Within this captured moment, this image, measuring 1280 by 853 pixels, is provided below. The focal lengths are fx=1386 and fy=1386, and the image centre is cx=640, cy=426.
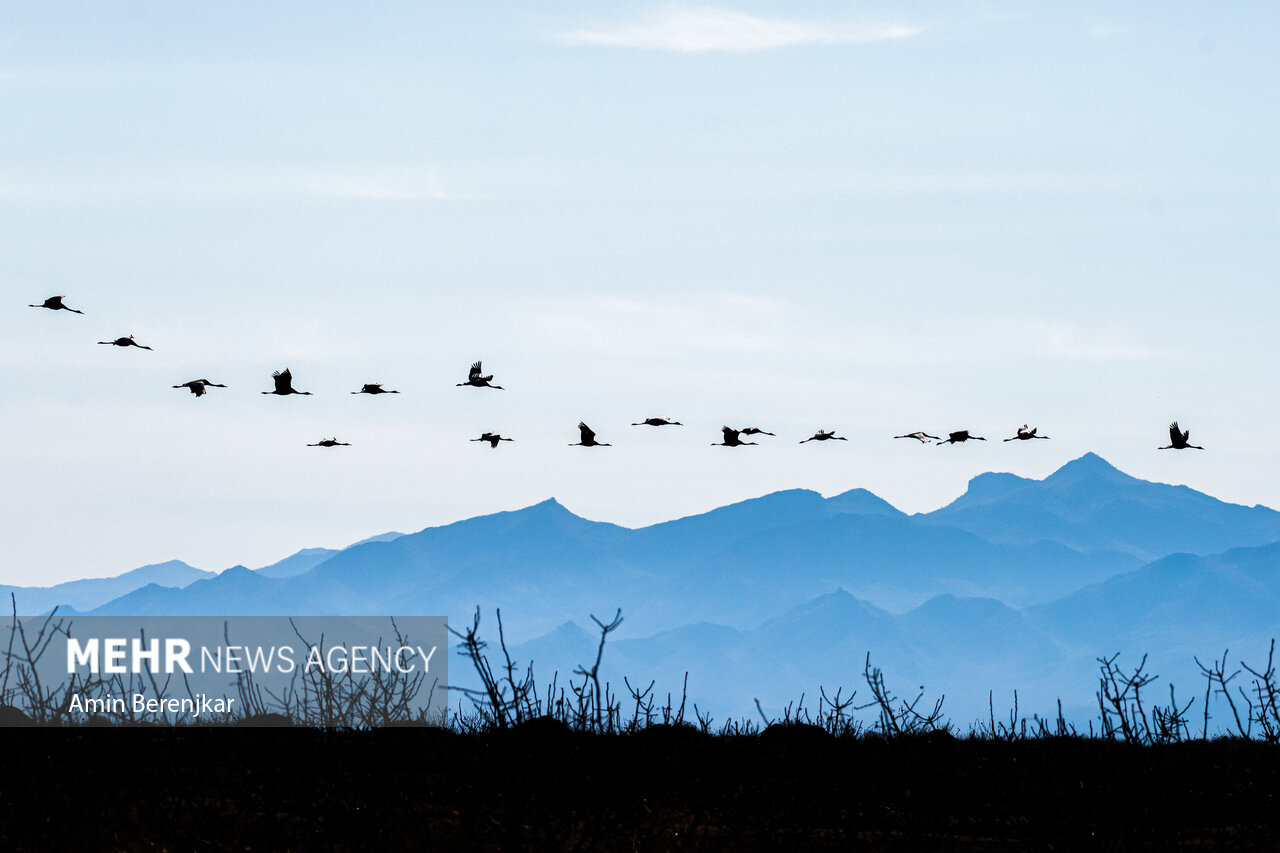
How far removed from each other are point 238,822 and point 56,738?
23.6 feet

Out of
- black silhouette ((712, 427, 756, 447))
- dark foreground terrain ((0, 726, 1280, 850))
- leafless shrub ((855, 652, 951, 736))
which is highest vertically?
black silhouette ((712, 427, 756, 447))

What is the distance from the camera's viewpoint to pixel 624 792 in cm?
2103

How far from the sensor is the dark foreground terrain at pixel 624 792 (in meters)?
18.6

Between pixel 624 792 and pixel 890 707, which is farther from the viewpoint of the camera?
pixel 624 792

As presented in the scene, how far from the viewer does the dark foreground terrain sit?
18641 millimetres

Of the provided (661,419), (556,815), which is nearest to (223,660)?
(556,815)
